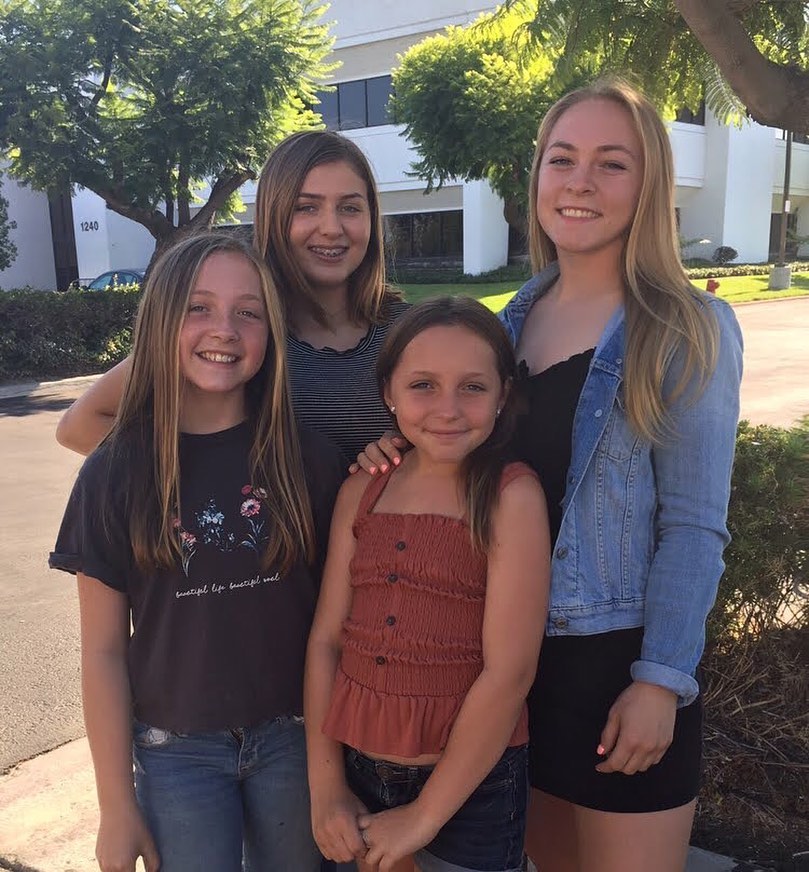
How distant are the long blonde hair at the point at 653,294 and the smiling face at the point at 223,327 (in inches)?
30.8

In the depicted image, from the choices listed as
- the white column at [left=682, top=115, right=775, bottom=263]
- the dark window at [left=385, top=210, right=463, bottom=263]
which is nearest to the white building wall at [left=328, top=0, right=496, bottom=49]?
the dark window at [left=385, top=210, right=463, bottom=263]

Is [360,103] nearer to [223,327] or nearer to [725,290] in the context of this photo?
[725,290]

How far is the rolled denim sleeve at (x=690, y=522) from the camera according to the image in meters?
1.74

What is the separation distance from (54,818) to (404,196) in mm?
33286

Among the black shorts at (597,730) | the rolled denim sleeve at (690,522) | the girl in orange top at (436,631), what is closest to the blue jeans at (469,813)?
the girl in orange top at (436,631)

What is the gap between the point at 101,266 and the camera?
32.3 meters

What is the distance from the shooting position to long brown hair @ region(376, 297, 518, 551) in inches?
70.7

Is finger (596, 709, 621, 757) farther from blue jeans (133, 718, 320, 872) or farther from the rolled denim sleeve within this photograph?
blue jeans (133, 718, 320, 872)

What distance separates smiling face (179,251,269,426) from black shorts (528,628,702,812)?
950 mm

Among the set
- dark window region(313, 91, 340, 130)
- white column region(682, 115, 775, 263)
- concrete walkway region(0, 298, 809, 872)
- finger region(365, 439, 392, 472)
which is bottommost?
concrete walkway region(0, 298, 809, 872)

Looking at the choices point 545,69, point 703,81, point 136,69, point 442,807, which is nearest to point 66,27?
point 136,69

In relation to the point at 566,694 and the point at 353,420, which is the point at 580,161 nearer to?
the point at 353,420

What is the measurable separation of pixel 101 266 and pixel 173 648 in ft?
108

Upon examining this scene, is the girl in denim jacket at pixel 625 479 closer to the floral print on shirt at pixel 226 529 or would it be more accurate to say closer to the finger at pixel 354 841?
the floral print on shirt at pixel 226 529
